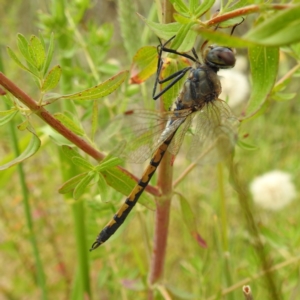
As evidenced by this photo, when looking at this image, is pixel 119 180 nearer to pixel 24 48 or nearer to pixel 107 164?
pixel 107 164

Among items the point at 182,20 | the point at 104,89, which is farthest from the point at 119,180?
the point at 182,20

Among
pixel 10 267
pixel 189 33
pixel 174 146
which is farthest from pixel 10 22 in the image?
pixel 189 33

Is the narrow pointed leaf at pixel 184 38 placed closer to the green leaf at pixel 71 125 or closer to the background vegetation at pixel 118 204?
the background vegetation at pixel 118 204

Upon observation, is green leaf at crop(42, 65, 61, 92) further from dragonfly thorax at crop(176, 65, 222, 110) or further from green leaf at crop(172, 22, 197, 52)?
dragonfly thorax at crop(176, 65, 222, 110)

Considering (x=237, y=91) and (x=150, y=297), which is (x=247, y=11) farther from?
(x=237, y=91)

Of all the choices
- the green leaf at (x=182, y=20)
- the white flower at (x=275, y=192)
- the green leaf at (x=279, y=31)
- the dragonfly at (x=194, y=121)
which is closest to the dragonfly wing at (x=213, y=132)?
the dragonfly at (x=194, y=121)

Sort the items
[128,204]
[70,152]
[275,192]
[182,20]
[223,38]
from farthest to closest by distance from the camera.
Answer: [275,192]
[128,204]
[70,152]
[182,20]
[223,38]
